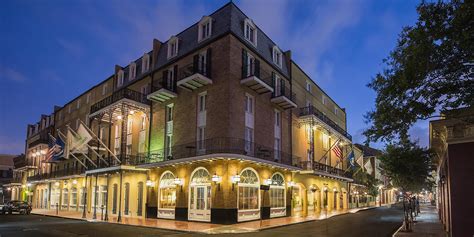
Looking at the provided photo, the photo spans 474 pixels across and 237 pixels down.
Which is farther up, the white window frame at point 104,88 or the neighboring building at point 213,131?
the white window frame at point 104,88

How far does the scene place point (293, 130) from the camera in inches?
1183

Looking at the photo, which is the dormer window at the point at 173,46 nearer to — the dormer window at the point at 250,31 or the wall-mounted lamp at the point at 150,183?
the dormer window at the point at 250,31

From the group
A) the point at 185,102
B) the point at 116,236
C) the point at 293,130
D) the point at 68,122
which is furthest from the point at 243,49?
the point at 68,122

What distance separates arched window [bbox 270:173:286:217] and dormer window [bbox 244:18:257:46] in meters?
10.2

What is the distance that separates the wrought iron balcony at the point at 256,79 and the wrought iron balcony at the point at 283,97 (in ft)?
3.76

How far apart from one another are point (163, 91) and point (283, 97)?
360 inches

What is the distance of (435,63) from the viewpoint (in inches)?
266

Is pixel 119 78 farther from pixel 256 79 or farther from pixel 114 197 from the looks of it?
pixel 256 79

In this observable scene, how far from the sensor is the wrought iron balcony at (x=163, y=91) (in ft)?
83.1

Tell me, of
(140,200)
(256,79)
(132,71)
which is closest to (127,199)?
(140,200)

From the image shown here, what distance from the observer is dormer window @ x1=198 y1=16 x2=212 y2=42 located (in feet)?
80.7

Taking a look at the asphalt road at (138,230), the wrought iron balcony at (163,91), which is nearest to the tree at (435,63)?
the asphalt road at (138,230)

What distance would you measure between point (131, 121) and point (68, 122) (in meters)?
16.5

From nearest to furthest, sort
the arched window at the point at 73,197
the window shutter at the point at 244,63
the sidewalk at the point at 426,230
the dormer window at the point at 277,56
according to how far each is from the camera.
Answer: the sidewalk at the point at 426,230
the window shutter at the point at 244,63
the dormer window at the point at 277,56
the arched window at the point at 73,197
